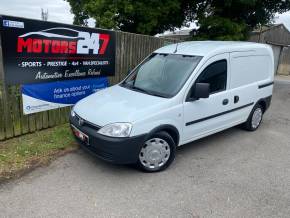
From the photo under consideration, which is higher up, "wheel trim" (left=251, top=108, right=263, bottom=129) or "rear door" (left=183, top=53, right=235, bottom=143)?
"rear door" (left=183, top=53, right=235, bottom=143)

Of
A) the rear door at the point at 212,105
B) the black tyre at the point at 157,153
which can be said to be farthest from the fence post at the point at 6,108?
the rear door at the point at 212,105

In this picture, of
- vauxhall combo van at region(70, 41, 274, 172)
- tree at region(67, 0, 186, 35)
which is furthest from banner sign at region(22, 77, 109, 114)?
tree at region(67, 0, 186, 35)

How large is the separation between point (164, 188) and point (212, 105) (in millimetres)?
1780

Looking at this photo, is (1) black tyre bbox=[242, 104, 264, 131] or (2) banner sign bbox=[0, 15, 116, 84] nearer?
(2) banner sign bbox=[0, 15, 116, 84]

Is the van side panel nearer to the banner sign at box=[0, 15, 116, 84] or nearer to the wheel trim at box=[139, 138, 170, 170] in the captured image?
the wheel trim at box=[139, 138, 170, 170]

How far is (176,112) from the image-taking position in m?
4.08

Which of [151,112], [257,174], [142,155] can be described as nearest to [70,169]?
[142,155]

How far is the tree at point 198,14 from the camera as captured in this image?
12.7 meters

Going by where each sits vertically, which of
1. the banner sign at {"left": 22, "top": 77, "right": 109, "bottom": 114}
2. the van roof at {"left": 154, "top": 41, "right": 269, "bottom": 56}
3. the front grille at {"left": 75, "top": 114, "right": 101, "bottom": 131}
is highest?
the van roof at {"left": 154, "top": 41, "right": 269, "bottom": 56}

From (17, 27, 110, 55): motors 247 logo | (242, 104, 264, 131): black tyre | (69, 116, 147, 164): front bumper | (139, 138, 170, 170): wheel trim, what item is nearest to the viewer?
(69, 116, 147, 164): front bumper

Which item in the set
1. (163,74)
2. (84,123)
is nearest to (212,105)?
(163,74)

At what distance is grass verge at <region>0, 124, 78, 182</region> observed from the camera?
399 centimetres

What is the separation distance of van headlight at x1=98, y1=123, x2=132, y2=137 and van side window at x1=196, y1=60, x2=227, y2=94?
60.5 inches

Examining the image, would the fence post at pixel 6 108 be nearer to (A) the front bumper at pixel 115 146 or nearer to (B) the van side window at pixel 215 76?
(A) the front bumper at pixel 115 146
